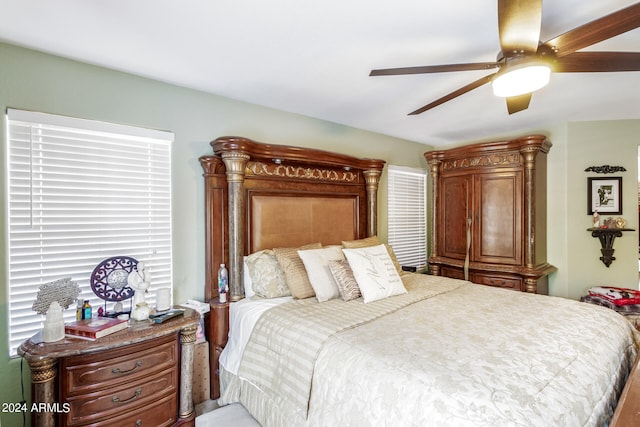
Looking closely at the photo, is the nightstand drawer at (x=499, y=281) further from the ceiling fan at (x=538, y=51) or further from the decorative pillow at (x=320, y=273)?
the ceiling fan at (x=538, y=51)

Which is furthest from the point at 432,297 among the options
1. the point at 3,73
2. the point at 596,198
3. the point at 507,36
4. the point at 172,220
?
the point at 3,73

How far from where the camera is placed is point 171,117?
2.50 metres

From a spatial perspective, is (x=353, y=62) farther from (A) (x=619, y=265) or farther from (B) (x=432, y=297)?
(A) (x=619, y=265)

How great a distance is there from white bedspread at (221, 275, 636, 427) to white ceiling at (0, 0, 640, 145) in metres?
1.67

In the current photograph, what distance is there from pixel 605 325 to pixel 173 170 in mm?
3082

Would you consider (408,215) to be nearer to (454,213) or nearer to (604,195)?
(454,213)

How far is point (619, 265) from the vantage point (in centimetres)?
352

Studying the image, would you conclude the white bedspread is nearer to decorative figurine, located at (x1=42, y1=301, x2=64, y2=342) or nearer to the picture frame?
decorative figurine, located at (x1=42, y1=301, x2=64, y2=342)

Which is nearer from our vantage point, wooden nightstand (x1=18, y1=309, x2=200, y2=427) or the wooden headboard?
wooden nightstand (x1=18, y1=309, x2=200, y2=427)

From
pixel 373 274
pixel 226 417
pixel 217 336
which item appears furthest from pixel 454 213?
pixel 226 417

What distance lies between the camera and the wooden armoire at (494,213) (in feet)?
11.3

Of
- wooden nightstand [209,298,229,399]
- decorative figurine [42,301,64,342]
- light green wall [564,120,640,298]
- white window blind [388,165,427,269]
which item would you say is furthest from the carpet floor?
light green wall [564,120,640,298]

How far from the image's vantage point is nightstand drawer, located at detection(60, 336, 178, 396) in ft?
5.42

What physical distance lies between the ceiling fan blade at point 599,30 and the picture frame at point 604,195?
2816mm
